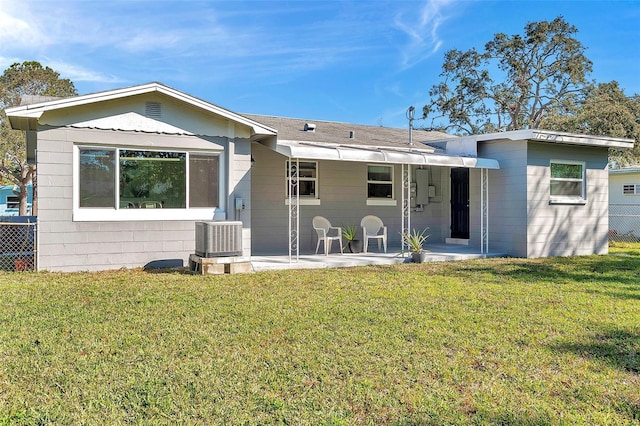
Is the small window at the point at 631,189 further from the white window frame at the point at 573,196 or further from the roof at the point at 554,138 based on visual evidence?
the white window frame at the point at 573,196

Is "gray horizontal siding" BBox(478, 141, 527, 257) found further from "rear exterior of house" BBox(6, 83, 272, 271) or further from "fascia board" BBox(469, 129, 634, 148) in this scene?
"rear exterior of house" BBox(6, 83, 272, 271)

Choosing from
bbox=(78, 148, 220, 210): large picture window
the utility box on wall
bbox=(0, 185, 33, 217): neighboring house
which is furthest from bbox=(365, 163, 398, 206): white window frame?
bbox=(0, 185, 33, 217): neighboring house

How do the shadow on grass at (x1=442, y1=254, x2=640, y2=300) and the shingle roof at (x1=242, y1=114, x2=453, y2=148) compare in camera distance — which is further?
the shingle roof at (x1=242, y1=114, x2=453, y2=148)

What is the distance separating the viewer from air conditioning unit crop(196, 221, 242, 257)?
7797 mm

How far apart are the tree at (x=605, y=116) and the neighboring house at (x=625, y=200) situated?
8.93 ft

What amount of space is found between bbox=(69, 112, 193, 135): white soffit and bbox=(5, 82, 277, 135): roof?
36cm

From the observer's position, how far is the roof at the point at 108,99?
23.9 ft

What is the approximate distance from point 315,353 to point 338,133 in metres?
9.30

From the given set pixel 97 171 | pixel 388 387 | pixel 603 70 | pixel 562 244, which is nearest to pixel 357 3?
pixel 562 244

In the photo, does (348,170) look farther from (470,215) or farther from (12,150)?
(12,150)

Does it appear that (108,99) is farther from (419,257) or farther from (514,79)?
(514,79)

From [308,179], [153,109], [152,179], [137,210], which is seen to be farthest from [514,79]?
[137,210]

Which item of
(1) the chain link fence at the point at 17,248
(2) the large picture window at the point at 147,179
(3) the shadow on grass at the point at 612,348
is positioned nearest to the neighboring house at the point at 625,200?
(3) the shadow on grass at the point at 612,348

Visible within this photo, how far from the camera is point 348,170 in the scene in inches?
459
